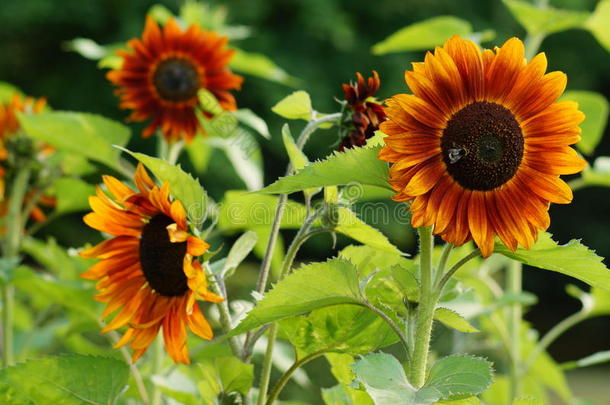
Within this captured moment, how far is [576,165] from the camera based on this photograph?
52 centimetres

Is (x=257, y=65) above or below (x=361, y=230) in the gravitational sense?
above

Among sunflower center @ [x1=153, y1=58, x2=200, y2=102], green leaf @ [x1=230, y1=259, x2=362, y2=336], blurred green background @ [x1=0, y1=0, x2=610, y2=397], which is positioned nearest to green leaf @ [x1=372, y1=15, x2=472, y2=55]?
sunflower center @ [x1=153, y1=58, x2=200, y2=102]

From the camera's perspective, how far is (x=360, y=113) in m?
0.65

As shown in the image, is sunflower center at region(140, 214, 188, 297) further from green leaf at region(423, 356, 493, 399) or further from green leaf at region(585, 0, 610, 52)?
green leaf at region(585, 0, 610, 52)

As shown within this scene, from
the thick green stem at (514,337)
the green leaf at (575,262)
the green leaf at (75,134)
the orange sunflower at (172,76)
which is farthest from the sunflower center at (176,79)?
the green leaf at (575,262)

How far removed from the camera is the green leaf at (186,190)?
1.90 feet

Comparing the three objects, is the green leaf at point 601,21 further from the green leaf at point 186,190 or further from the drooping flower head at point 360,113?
the green leaf at point 186,190

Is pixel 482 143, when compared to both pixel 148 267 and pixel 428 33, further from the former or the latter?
pixel 428 33

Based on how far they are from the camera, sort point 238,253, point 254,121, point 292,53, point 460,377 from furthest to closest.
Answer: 1. point 292,53
2. point 254,121
3. point 238,253
4. point 460,377

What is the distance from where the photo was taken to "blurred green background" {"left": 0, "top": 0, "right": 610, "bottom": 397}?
5551mm

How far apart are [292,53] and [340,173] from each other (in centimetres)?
560

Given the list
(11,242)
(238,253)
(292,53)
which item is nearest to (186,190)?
(238,253)

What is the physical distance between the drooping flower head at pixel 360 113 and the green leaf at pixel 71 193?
0.57 meters

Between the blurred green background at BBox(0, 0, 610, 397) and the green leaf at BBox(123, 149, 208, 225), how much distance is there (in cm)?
467
